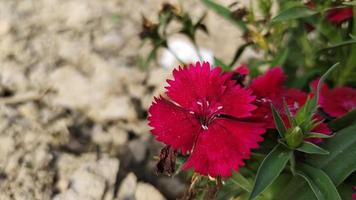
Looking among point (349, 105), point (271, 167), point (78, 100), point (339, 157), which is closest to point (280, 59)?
point (349, 105)

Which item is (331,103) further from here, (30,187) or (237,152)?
(30,187)

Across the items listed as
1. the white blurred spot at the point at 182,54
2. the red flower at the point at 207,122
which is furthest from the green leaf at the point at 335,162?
the white blurred spot at the point at 182,54

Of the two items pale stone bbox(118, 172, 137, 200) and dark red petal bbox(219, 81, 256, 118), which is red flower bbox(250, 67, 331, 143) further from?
pale stone bbox(118, 172, 137, 200)

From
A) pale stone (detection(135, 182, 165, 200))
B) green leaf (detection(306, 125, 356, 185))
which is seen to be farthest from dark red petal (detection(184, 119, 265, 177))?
pale stone (detection(135, 182, 165, 200))

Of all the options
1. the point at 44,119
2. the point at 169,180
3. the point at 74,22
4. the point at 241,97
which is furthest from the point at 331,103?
the point at 74,22

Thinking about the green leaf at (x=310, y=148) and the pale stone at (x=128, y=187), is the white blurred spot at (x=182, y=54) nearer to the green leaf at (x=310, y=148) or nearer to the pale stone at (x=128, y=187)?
the pale stone at (x=128, y=187)
